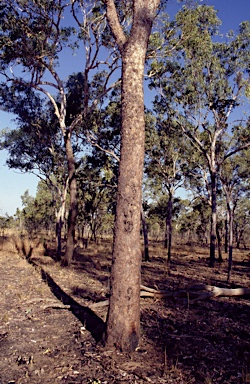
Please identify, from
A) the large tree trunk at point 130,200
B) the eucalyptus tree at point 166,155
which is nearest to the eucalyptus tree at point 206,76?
the eucalyptus tree at point 166,155

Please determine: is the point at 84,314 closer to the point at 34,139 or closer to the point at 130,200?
the point at 130,200

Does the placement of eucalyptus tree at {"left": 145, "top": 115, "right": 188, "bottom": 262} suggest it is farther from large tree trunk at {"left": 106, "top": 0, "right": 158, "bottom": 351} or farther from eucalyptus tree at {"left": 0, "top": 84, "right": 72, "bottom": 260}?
large tree trunk at {"left": 106, "top": 0, "right": 158, "bottom": 351}

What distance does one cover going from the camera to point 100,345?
4445mm

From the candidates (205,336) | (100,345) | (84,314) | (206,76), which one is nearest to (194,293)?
(205,336)

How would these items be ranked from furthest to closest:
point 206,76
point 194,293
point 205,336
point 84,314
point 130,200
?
1. point 206,76
2. point 194,293
3. point 84,314
4. point 205,336
5. point 130,200

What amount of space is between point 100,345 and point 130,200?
1924mm

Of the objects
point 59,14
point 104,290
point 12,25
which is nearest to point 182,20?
point 59,14

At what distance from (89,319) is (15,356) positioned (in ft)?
5.73

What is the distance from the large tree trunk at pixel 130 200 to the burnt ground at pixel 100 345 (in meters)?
0.34

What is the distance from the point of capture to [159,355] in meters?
4.25

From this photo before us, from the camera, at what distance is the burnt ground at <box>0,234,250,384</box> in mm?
3726

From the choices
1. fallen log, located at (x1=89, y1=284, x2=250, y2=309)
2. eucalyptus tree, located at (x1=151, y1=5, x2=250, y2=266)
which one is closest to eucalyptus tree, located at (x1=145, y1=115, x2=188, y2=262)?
eucalyptus tree, located at (x1=151, y1=5, x2=250, y2=266)

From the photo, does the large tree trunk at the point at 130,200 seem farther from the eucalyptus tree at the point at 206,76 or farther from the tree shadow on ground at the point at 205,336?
the eucalyptus tree at the point at 206,76

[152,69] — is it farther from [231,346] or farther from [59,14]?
[231,346]
